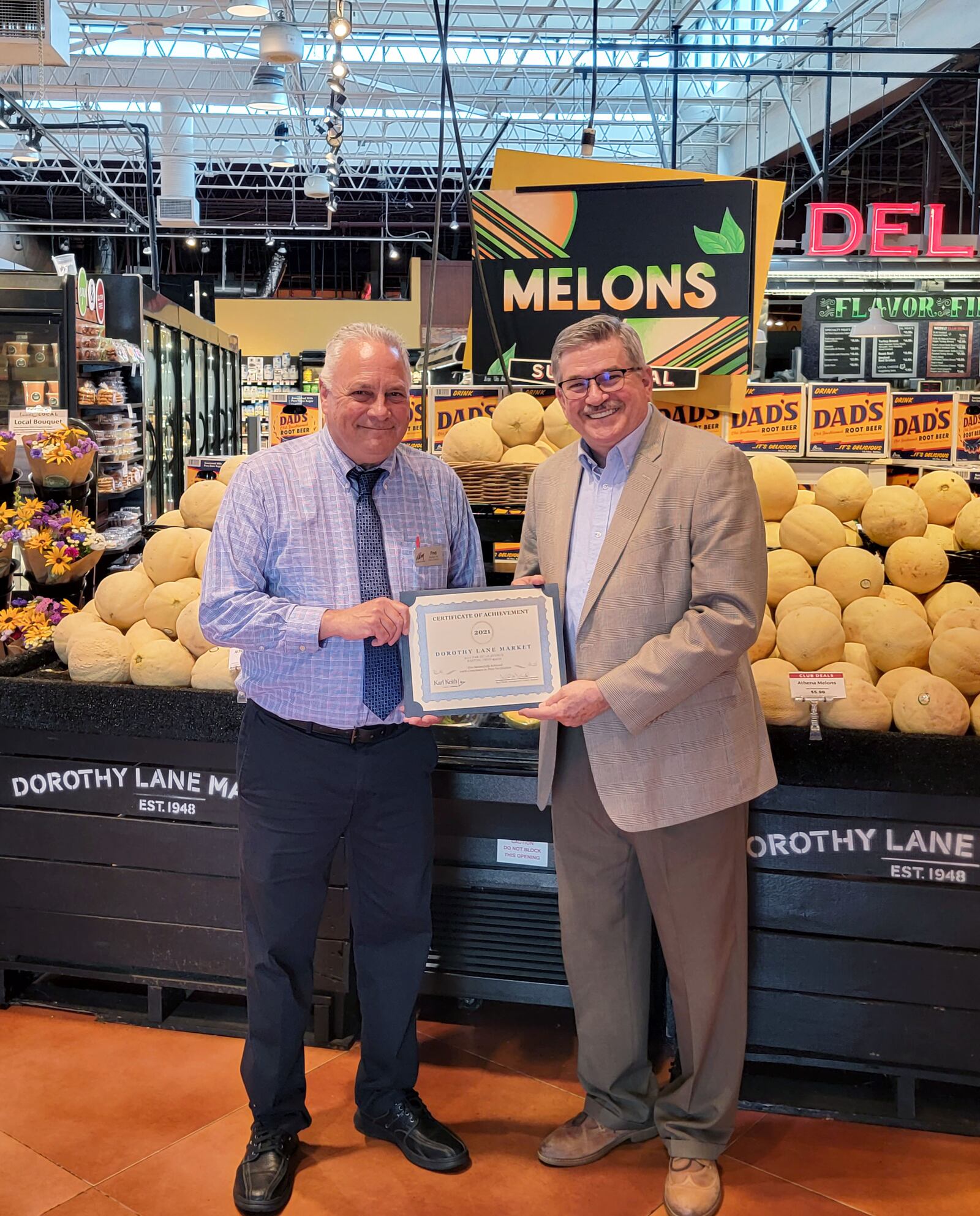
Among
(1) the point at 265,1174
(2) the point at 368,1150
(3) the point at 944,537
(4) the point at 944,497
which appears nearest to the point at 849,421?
(4) the point at 944,497

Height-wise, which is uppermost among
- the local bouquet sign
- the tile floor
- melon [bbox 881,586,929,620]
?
the local bouquet sign

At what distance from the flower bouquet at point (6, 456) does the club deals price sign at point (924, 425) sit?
5.03 meters

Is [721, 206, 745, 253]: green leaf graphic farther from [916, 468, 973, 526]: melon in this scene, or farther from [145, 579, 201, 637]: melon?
[145, 579, 201, 637]: melon

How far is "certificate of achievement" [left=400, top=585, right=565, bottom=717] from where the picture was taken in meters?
2.25

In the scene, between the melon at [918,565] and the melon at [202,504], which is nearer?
the melon at [918,565]

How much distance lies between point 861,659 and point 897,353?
8.11m

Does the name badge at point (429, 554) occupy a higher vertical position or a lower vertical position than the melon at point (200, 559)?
higher

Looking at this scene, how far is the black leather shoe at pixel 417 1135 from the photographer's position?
8.12 ft

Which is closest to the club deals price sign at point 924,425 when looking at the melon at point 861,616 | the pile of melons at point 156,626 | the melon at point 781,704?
the melon at point 861,616

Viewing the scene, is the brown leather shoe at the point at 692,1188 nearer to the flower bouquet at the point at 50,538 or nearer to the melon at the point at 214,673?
the melon at the point at 214,673

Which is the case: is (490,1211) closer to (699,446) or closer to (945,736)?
(945,736)

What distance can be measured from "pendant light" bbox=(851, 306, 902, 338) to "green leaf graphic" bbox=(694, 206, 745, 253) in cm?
731

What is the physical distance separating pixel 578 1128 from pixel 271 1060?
73cm

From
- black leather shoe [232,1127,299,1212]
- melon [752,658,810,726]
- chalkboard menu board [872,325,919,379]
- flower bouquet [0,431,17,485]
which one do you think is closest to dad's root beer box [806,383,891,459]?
melon [752,658,810,726]
